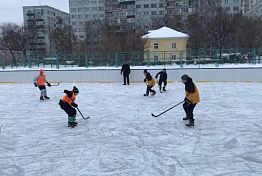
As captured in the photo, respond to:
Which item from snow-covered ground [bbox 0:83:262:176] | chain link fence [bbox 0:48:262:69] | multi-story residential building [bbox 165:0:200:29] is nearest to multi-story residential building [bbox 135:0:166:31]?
multi-story residential building [bbox 165:0:200:29]

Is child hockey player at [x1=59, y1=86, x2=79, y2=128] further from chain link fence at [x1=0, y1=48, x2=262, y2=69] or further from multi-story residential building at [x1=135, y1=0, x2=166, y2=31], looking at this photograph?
multi-story residential building at [x1=135, y1=0, x2=166, y2=31]

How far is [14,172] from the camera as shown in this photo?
12.2 ft

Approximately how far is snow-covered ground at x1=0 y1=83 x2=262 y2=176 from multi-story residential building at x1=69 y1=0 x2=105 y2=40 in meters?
56.4

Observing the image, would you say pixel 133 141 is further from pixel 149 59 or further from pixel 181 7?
pixel 181 7

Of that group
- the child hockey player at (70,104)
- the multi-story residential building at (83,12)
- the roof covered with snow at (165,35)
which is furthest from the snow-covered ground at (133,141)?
the multi-story residential building at (83,12)

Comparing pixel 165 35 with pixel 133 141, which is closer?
pixel 133 141

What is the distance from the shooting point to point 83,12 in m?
63.3

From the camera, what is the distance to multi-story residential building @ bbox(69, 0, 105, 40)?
202 ft

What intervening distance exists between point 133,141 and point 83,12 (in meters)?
62.3

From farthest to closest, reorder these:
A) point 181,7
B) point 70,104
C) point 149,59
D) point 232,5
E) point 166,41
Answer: point 232,5
point 181,7
point 166,41
point 149,59
point 70,104

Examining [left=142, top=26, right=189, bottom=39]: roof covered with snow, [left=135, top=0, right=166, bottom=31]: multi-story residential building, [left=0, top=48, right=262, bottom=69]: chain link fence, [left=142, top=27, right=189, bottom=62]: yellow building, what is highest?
[left=135, top=0, right=166, bottom=31]: multi-story residential building

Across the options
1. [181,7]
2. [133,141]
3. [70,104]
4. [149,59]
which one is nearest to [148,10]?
[181,7]

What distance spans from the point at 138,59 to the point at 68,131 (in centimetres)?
1073

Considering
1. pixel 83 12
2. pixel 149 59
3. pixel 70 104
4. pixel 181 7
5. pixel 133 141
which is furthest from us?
pixel 83 12
